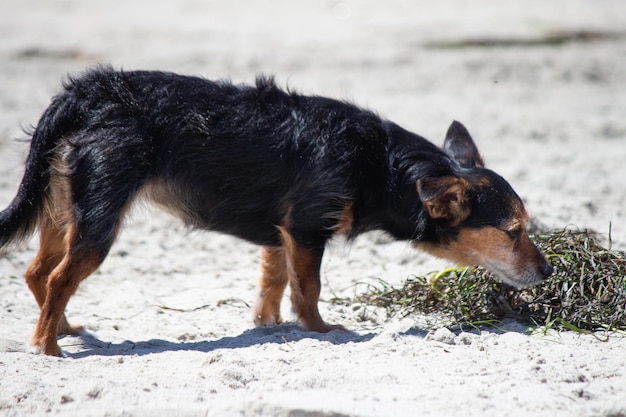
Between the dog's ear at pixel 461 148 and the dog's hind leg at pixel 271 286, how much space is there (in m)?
1.44

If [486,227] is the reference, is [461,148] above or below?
above

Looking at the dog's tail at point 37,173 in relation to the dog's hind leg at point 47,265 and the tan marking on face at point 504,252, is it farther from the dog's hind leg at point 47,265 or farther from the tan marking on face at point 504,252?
the tan marking on face at point 504,252

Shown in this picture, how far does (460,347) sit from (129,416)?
2.04m

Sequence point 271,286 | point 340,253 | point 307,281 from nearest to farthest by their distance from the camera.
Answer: point 307,281, point 271,286, point 340,253

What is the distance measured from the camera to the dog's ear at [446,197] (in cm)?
555

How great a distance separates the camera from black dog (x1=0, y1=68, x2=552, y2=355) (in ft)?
18.3

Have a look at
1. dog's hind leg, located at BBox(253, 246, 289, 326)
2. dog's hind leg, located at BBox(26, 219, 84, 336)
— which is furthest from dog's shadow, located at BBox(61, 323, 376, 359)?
dog's hind leg, located at BBox(253, 246, 289, 326)

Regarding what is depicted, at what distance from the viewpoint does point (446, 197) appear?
19.2 ft

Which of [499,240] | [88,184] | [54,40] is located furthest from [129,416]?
[54,40]

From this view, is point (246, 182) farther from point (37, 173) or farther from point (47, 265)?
point (47, 265)

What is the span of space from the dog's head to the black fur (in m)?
0.03

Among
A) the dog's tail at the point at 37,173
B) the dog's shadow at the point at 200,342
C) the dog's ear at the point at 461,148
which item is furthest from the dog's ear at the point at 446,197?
the dog's tail at the point at 37,173

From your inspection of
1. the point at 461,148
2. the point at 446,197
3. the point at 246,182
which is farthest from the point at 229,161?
the point at 461,148

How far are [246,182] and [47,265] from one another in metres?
1.45
